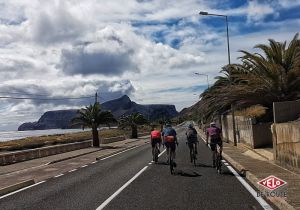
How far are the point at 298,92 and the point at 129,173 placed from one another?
14954 mm

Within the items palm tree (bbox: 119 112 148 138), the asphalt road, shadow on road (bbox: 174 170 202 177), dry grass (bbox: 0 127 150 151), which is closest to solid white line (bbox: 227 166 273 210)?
the asphalt road

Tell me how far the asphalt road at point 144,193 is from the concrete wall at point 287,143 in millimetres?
2100

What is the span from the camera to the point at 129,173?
1769 cm

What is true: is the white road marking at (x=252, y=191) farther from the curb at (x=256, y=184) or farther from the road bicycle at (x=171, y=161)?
the road bicycle at (x=171, y=161)

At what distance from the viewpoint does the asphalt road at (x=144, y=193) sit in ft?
33.8

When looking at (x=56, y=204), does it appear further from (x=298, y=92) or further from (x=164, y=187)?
(x=298, y=92)

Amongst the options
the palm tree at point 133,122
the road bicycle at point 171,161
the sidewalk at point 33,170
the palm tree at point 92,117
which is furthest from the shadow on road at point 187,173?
the palm tree at point 133,122

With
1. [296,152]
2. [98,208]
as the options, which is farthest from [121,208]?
[296,152]

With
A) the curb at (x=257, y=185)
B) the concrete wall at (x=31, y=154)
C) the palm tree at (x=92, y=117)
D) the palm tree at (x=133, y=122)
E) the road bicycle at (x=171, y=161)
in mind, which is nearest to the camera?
the curb at (x=257, y=185)

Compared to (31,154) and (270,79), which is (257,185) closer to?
(270,79)

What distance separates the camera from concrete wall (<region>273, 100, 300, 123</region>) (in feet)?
63.8

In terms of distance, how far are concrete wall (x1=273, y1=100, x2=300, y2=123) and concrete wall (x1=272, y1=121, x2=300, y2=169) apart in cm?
76

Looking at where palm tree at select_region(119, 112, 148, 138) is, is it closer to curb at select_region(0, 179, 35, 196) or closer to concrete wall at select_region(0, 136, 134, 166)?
concrete wall at select_region(0, 136, 134, 166)

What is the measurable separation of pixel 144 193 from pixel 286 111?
1004 cm
